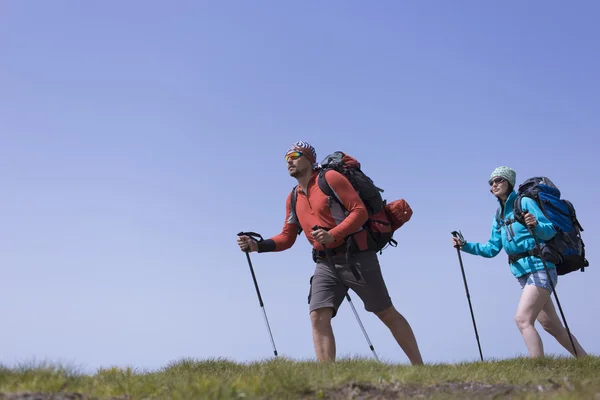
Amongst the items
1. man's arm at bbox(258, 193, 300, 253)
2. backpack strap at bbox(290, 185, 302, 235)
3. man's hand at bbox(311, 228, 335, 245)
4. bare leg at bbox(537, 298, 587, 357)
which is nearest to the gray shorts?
man's hand at bbox(311, 228, 335, 245)

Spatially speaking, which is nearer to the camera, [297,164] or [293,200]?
[297,164]

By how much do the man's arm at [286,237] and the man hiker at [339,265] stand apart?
719mm

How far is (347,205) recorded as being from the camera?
9219mm

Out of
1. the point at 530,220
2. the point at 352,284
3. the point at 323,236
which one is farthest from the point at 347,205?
the point at 530,220

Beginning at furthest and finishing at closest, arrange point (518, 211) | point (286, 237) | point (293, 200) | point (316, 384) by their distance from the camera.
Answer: point (518, 211) < point (286, 237) < point (293, 200) < point (316, 384)

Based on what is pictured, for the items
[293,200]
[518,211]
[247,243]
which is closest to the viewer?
[293,200]

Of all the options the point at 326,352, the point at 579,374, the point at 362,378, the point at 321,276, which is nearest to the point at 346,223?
the point at 321,276

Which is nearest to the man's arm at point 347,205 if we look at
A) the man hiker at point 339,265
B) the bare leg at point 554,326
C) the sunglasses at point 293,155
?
the man hiker at point 339,265

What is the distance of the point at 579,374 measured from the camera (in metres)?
9.78

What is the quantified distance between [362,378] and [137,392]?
2.38 meters

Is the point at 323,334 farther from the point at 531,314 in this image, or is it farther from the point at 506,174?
the point at 506,174

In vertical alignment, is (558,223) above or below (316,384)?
above

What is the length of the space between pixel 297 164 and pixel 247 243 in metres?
1.61

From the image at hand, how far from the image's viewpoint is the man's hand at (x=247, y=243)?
10.3 meters
